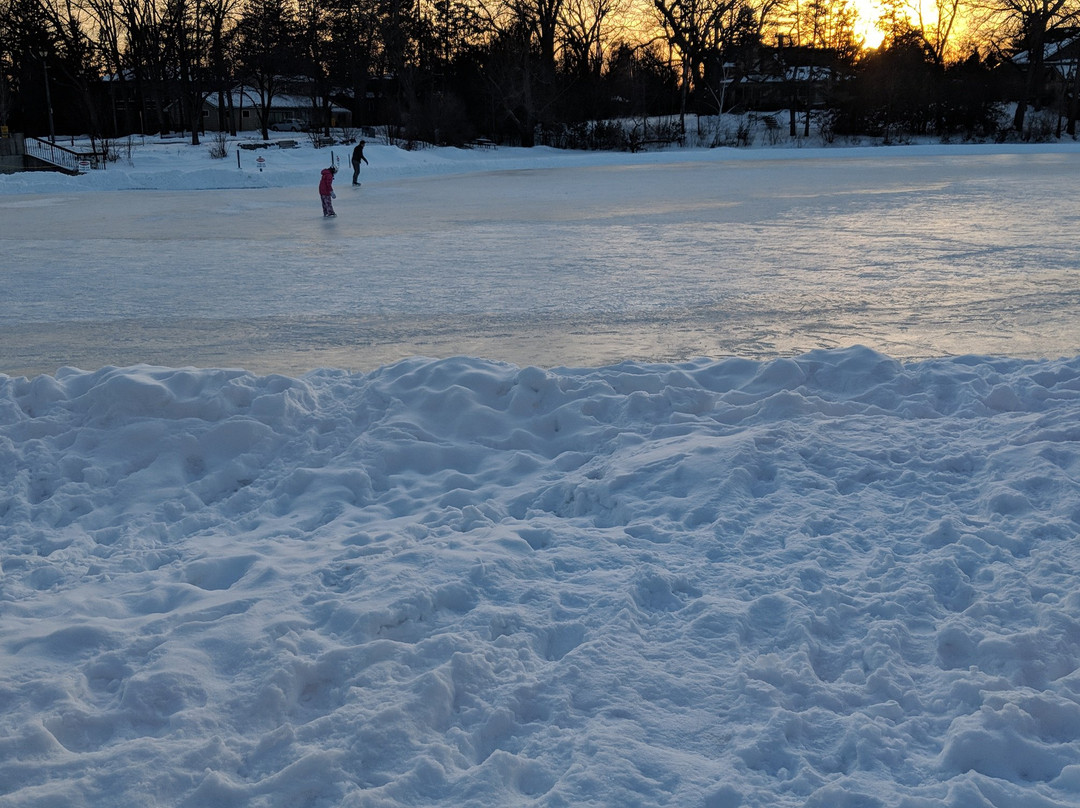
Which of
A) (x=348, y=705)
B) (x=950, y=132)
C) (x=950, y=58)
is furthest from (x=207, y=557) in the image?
(x=950, y=58)

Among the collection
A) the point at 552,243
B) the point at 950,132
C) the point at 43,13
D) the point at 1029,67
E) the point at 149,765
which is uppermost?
the point at 43,13

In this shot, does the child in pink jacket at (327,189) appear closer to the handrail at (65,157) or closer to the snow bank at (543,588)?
the snow bank at (543,588)

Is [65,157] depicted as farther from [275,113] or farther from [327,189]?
[275,113]

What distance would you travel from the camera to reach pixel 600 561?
3.93 m

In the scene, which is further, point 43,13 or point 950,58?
point 950,58

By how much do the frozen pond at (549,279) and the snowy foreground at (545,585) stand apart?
5.92 ft

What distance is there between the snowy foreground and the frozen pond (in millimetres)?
1803

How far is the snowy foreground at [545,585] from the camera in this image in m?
2.73

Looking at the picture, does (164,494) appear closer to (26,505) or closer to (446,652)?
(26,505)

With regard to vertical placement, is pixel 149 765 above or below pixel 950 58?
below

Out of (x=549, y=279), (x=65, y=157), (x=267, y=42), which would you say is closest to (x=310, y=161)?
(x=65, y=157)

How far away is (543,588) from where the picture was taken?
3709 millimetres

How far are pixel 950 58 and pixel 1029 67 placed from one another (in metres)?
10.3

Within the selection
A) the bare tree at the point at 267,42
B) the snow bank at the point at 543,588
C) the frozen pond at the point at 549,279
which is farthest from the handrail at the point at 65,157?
the snow bank at the point at 543,588
